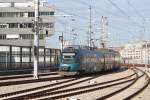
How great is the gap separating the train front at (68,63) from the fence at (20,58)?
16.5 feet

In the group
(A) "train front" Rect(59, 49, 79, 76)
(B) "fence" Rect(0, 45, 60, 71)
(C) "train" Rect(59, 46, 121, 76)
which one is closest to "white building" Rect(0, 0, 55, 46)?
(B) "fence" Rect(0, 45, 60, 71)

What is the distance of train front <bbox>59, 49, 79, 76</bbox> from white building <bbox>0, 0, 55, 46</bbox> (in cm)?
8399

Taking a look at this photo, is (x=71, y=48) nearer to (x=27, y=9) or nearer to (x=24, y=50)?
(x=24, y=50)

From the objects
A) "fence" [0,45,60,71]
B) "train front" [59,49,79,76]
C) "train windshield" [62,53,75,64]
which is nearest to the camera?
"train front" [59,49,79,76]

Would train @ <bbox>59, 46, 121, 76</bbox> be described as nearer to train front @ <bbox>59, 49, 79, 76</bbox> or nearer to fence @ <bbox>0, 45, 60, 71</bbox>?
train front @ <bbox>59, 49, 79, 76</bbox>

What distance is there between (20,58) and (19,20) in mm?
90008

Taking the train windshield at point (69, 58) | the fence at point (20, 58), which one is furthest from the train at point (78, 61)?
the fence at point (20, 58)

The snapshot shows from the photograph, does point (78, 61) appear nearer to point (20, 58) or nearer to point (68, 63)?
point (68, 63)

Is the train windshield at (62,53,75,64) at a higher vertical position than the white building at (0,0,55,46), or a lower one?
lower

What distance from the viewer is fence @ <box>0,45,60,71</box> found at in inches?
1661

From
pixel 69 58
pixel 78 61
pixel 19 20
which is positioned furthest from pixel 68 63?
pixel 19 20

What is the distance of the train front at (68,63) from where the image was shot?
4159cm

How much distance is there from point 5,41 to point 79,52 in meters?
88.1

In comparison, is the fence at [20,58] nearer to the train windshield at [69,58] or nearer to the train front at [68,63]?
the train front at [68,63]
